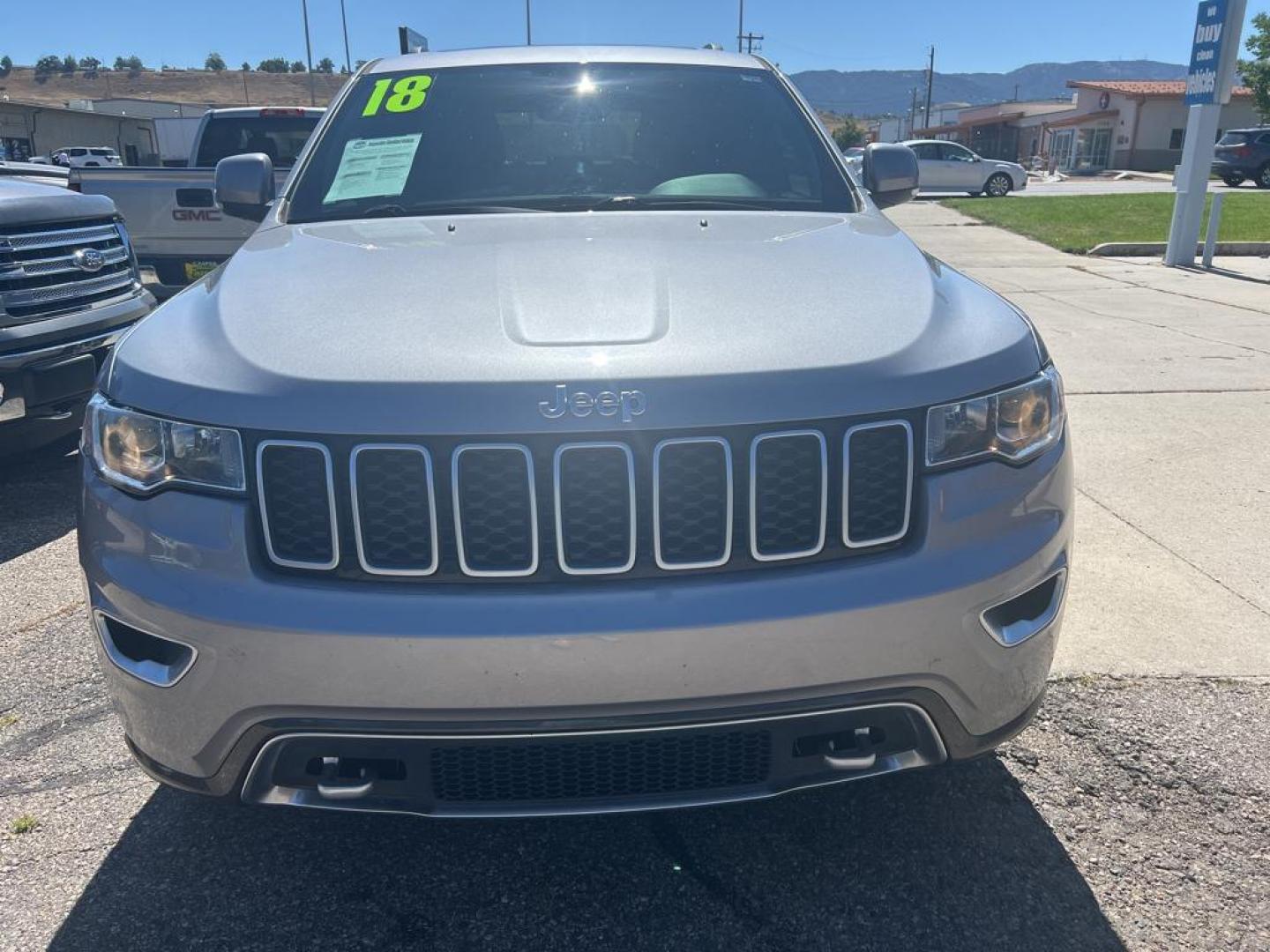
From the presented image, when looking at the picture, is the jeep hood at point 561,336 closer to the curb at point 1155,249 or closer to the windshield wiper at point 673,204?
the windshield wiper at point 673,204

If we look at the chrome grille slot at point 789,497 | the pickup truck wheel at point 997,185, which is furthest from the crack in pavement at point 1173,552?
the pickup truck wheel at point 997,185

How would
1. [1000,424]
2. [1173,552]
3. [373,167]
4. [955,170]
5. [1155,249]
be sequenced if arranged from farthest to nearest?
[955,170] < [1155,249] < [1173,552] < [373,167] < [1000,424]

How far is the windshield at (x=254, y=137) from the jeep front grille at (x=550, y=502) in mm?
8307

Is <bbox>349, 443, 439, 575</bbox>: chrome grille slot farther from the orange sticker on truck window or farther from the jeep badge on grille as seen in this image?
the orange sticker on truck window

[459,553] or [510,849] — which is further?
[510,849]

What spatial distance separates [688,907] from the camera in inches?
85.7

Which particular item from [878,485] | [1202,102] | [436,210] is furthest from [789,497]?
[1202,102]

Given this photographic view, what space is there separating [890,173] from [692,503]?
2265 mm

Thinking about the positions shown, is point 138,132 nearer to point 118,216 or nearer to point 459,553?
point 118,216

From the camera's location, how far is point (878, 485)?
6.25ft

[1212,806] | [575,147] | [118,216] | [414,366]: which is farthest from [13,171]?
[1212,806]

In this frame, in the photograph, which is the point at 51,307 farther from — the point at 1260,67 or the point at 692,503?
the point at 1260,67

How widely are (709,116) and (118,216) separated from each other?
3429 millimetres

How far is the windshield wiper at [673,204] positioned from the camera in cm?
300
